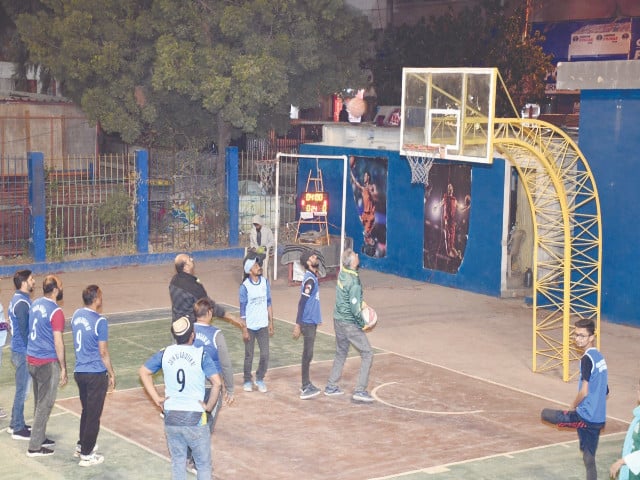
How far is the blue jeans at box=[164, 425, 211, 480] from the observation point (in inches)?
354

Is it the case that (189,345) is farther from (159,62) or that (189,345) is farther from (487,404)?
(159,62)

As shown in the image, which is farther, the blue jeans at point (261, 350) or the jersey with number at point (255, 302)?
the blue jeans at point (261, 350)

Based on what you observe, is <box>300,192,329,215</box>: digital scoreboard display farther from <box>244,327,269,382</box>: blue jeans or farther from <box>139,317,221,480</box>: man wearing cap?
<box>139,317,221,480</box>: man wearing cap

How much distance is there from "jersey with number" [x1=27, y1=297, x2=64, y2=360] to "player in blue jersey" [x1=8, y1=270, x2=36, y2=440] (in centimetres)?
46

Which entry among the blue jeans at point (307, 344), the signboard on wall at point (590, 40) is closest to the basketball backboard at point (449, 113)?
the blue jeans at point (307, 344)

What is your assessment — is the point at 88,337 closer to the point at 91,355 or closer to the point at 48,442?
the point at 91,355

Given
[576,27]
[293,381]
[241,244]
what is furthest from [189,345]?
[576,27]

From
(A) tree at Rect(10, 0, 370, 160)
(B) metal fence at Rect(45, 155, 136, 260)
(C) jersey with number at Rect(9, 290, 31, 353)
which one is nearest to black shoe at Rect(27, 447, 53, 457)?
(C) jersey with number at Rect(9, 290, 31, 353)

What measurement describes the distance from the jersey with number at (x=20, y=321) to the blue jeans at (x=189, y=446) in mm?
3481

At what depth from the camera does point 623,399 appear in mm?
15141

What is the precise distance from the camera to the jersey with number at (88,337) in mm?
11000

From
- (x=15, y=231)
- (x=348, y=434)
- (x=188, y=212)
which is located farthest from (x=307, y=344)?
(x=188, y=212)

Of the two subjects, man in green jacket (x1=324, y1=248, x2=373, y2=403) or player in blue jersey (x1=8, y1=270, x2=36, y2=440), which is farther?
man in green jacket (x1=324, y1=248, x2=373, y2=403)

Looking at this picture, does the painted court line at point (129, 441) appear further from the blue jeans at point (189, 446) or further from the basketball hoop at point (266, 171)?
the basketball hoop at point (266, 171)
